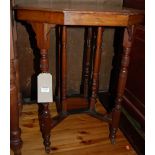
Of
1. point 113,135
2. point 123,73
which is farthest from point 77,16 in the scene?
point 113,135

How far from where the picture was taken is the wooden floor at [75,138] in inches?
→ 45.7

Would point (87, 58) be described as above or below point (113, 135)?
above

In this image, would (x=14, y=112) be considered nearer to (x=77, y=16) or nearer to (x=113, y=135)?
(x=77, y=16)

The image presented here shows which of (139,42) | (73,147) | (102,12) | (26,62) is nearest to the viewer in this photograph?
(102,12)

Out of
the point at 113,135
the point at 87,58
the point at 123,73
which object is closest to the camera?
the point at 123,73

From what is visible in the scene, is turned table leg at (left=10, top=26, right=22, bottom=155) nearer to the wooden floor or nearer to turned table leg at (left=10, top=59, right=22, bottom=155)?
turned table leg at (left=10, top=59, right=22, bottom=155)

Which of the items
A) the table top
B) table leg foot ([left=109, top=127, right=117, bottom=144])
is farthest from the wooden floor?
the table top

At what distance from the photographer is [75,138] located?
1.25 metres

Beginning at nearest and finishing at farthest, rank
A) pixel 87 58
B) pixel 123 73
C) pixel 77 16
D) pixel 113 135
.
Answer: pixel 77 16
pixel 123 73
pixel 113 135
pixel 87 58
